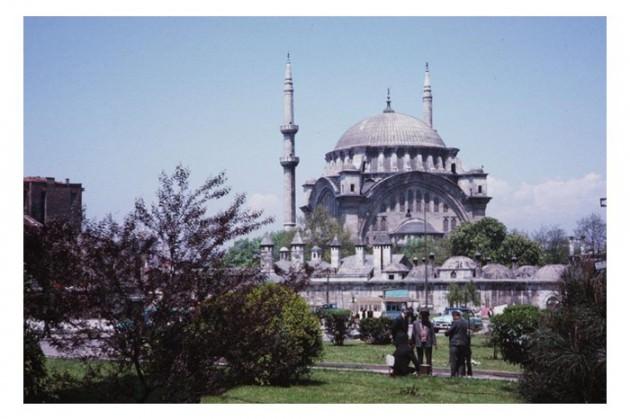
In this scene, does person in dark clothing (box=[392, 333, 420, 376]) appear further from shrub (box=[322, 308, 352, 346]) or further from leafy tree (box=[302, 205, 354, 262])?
leafy tree (box=[302, 205, 354, 262])

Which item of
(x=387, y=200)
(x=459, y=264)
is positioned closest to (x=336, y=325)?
(x=459, y=264)

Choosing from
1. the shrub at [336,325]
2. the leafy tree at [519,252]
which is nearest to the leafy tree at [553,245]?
the leafy tree at [519,252]

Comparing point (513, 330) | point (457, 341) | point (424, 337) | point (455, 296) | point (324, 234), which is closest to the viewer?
point (457, 341)

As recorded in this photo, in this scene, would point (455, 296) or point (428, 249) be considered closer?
point (455, 296)

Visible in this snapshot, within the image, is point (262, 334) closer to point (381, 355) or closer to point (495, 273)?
point (381, 355)

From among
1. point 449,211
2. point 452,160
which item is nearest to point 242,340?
point 449,211

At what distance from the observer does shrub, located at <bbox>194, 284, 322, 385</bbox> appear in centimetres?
1052

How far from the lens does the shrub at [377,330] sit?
79.0 ft

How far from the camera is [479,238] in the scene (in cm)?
6750

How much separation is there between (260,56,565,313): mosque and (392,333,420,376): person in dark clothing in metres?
36.1

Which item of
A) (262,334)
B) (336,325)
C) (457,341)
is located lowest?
(336,325)

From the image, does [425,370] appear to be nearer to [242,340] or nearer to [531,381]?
[531,381]

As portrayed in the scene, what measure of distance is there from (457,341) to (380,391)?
80.2 inches

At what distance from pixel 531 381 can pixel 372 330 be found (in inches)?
497
